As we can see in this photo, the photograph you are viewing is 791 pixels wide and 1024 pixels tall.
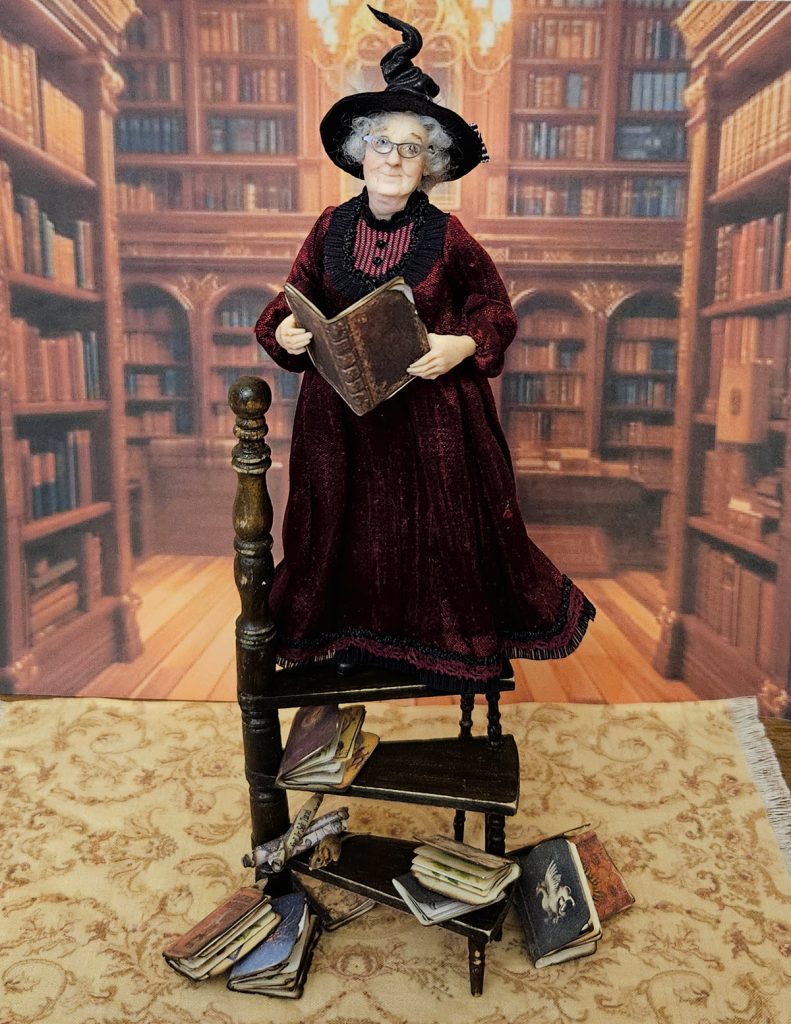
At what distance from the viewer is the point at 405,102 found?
1512 mm

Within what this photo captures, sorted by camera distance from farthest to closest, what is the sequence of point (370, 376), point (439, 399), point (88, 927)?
point (88, 927)
point (439, 399)
point (370, 376)

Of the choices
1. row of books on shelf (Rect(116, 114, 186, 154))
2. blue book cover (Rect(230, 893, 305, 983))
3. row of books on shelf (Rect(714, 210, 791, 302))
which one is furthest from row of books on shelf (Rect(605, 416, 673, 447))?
blue book cover (Rect(230, 893, 305, 983))

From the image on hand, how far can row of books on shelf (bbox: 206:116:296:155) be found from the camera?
8.81ft

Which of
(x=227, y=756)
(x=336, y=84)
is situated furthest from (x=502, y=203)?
(x=227, y=756)

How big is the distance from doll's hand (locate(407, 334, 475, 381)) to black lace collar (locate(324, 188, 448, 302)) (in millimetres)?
139

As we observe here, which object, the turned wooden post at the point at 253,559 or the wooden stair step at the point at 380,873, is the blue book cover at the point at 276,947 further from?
the turned wooden post at the point at 253,559

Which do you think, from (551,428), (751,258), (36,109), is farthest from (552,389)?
(36,109)

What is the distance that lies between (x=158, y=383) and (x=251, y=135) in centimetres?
84

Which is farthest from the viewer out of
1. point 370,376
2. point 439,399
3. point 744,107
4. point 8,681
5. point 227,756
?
point 8,681

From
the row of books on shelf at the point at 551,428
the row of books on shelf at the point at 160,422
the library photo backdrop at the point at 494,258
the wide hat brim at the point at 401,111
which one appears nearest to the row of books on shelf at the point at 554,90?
the library photo backdrop at the point at 494,258

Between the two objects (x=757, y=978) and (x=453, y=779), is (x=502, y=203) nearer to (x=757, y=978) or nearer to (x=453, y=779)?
(x=453, y=779)

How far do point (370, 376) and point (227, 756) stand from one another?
137cm

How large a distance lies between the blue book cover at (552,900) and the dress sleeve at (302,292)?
3.63 feet

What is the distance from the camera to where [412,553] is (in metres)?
1.64
